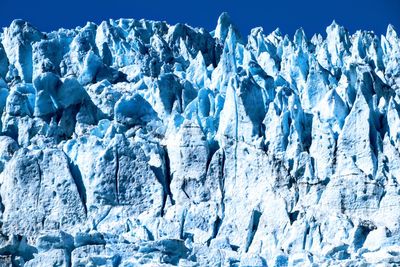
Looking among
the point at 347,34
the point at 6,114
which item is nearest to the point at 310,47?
the point at 347,34

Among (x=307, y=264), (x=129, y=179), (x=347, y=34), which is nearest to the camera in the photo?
(x=307, y=264)

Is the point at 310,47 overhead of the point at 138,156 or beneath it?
overhead

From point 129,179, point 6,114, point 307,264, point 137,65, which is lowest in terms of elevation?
point 307,264

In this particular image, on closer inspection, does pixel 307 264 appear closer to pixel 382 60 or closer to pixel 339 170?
pixel 339 170

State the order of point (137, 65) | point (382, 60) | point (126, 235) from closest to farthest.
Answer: point (126, 235)
point (137, 65)
point (382, 60)

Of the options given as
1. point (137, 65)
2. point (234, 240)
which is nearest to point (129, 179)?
point (234, 240)

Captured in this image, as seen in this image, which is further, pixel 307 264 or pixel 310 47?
pixel 310 47
